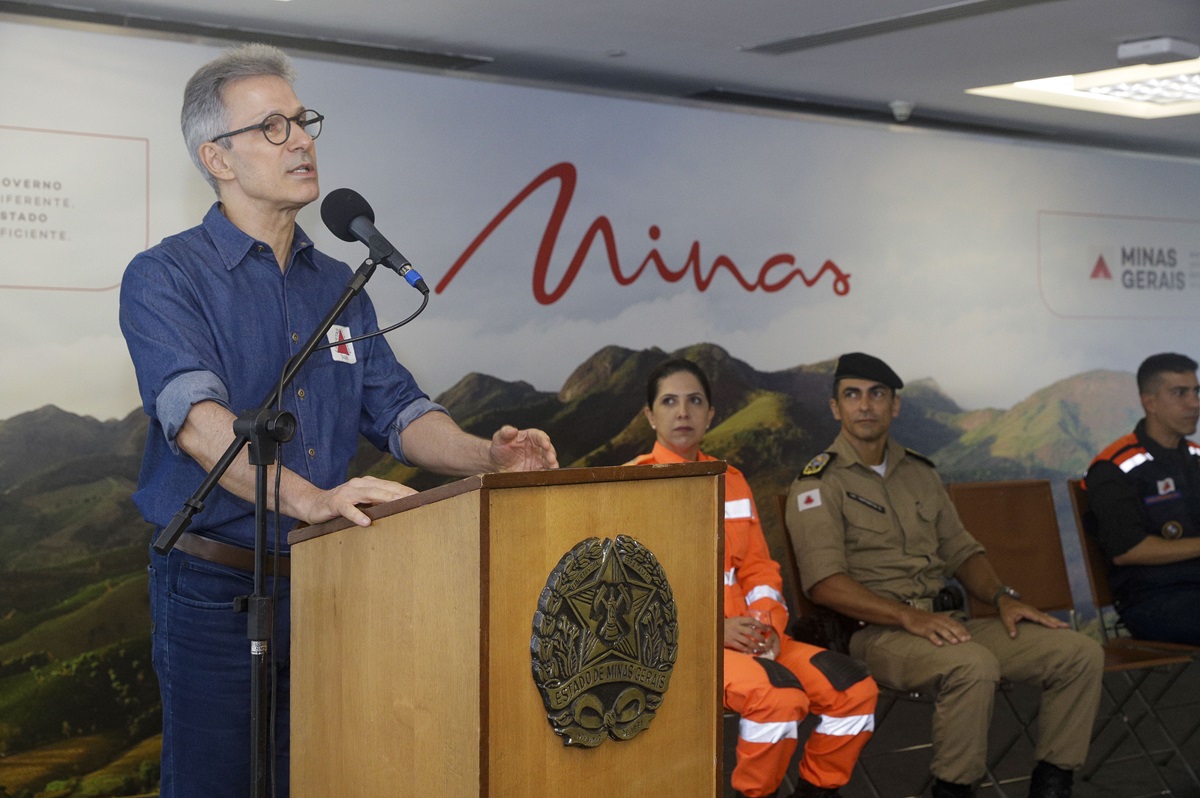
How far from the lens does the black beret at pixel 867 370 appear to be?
15.1ft

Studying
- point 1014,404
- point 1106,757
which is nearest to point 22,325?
point 1106,757

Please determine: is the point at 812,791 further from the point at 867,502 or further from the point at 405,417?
the point at 405,417

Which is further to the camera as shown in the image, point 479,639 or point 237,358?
point 237,358

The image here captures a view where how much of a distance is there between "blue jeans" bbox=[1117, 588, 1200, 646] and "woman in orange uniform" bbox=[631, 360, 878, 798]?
63.4 inches

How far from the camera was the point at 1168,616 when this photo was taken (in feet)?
16.0

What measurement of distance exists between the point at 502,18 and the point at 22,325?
1.93 m

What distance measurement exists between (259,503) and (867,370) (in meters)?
3.17

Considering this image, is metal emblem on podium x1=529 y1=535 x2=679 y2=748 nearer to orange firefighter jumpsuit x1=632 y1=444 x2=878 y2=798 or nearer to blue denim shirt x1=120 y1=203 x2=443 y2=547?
blue denim shirt x1=120 y1=203 x2=443 y2=547

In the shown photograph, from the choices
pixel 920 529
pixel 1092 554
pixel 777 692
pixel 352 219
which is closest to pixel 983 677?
pixel 920 529

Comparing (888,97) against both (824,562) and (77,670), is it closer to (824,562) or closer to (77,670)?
(824,562)

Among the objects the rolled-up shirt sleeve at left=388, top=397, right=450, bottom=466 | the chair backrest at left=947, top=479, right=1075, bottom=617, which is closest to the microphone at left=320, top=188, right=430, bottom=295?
the rolled-up shirt sleeve at left=388, top=397, right=450, bottom=466

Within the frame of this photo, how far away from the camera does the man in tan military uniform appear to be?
4.07 meters

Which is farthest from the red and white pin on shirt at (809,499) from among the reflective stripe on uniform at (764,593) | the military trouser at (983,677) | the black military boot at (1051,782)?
the black military boot at (1051,782)

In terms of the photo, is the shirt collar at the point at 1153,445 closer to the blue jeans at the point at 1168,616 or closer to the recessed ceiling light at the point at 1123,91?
the blue jeans at the point at 1168,616
